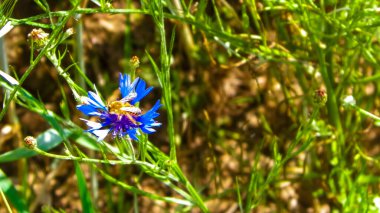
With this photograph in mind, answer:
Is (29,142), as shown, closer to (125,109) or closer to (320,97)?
(125,109)

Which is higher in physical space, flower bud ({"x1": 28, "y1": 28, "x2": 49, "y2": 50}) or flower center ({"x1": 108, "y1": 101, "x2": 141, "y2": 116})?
flower bud ({"x1": 28, "y1": 28, "x2": 49, "y2": 50})

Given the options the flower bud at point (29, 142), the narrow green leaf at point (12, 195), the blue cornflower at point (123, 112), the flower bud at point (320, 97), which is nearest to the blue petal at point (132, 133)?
the blue cornflower at point (123, 112)

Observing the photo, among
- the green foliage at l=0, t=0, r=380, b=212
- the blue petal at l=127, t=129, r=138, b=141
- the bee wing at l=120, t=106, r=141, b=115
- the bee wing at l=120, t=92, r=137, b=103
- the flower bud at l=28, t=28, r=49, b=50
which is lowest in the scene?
the green foliage at l=0, t=0, r=380, b=212

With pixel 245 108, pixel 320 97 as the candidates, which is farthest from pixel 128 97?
pixel 245 108

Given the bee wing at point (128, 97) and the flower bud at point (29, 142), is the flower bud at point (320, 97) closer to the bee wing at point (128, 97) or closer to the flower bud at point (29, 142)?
the bee wing at point (128, 97)

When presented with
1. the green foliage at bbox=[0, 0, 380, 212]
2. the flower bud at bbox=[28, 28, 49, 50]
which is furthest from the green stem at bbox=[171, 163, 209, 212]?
the flower bud at bbox=[28, 28, 49, 50]

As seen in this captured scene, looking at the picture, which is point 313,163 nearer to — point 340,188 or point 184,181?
point 340,188

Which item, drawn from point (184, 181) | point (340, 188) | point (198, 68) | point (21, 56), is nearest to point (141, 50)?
point (198, 68)

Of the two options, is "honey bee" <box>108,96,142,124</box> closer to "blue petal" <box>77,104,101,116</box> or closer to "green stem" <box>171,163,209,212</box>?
"blue petal" <box>77,104,101,116</box>

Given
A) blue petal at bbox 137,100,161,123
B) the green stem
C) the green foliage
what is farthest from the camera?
the green foliage
